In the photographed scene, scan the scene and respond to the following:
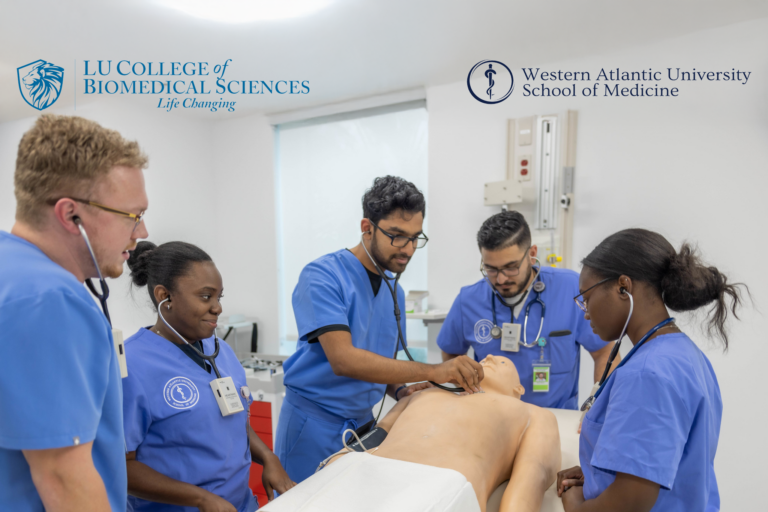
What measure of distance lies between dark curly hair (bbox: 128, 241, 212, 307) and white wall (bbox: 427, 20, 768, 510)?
2.36 metres

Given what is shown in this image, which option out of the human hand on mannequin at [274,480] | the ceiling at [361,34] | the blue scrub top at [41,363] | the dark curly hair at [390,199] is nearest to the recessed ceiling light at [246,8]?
the ceiling at [361,34]

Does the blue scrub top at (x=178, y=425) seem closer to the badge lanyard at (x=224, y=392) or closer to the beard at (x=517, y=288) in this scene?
the badge lanyard at (x=224, y=392)

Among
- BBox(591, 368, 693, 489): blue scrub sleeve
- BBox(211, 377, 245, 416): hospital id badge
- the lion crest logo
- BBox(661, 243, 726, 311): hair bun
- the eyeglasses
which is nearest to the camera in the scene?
the eyeglasses

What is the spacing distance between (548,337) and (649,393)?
941 mm

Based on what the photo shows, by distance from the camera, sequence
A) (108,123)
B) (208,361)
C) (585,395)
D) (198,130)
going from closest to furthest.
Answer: (208,361) < (585,395) < (108,123) < (198,130)

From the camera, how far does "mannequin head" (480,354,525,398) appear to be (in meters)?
1.64

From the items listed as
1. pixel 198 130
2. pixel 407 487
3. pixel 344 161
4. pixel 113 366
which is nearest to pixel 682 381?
pixel 407 487

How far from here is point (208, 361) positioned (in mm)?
1353

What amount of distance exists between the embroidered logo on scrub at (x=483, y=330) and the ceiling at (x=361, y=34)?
1.55 metres

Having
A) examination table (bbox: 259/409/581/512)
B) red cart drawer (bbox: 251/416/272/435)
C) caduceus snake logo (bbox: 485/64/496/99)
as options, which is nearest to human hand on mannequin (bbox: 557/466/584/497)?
examination table (bbox: 259/409/581/512)

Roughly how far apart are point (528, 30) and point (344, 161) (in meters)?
1.75

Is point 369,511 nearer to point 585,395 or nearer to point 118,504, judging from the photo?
point 118,504

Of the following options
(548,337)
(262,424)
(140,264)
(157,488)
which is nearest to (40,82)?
(140,264)

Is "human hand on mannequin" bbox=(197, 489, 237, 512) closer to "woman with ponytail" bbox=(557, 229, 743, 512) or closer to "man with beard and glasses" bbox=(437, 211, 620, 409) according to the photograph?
"woman with ponytail" bbox=(557, 229, 743, 512)
